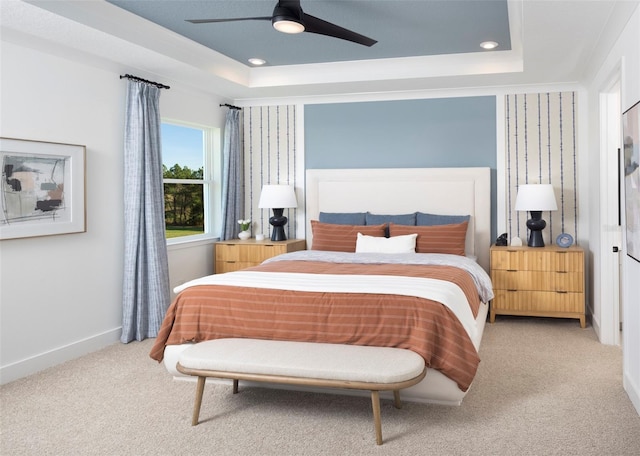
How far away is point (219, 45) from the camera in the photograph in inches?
183

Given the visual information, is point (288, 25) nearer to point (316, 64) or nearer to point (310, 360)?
point (310, 360)

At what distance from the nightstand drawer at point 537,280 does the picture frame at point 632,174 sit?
1771mm

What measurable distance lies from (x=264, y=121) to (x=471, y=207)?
2414 millimetres

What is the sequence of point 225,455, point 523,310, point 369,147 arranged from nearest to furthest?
1. point 225,455
2. point 523,310
3. point 369,147

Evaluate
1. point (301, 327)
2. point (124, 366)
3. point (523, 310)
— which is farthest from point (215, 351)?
point (523, 310)

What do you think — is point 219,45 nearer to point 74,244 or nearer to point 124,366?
point 74,244

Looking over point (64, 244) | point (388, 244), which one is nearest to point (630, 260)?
point (388, 244)

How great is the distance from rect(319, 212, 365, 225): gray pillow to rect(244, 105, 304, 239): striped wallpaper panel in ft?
1.41

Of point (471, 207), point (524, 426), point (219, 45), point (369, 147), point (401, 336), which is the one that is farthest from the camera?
point (369, 147)

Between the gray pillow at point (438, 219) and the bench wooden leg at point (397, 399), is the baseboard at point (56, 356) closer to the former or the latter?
the bench wooden leg at point (397, 399)

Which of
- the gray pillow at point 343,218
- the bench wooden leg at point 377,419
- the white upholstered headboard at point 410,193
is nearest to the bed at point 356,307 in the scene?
the bench wooden leg at point 377,419

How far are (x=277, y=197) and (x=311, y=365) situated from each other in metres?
3.17

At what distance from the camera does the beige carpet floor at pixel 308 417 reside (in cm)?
264

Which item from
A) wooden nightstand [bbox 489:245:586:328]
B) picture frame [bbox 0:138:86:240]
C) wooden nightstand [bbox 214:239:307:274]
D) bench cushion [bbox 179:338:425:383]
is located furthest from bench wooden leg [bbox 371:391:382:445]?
wooden nightstand [bbox 214:239:307:274]
